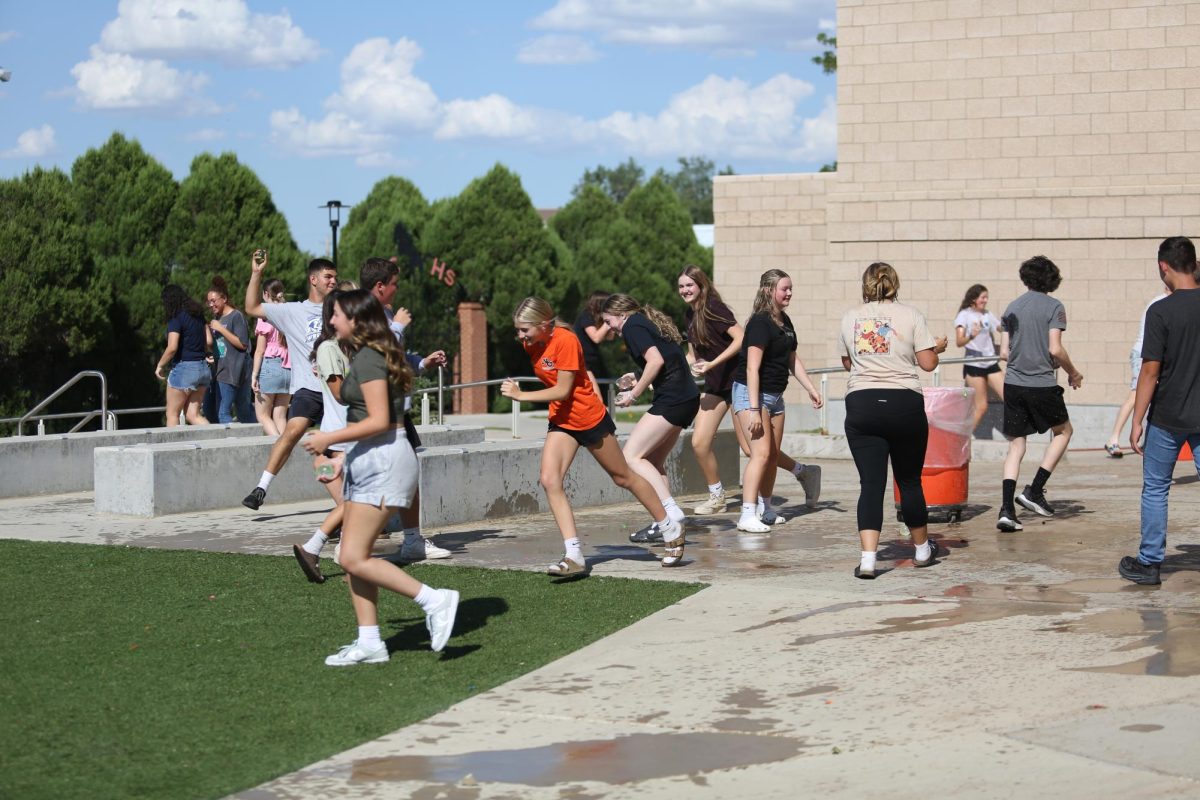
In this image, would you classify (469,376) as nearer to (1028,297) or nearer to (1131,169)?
(1131,169)

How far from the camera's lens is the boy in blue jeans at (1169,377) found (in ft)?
26.2

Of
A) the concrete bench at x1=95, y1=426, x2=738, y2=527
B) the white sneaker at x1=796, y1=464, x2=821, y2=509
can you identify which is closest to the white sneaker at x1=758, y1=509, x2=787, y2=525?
the white sneaker at x1=796, y1=464, x2=821, y2=509

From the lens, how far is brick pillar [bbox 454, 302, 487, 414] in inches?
1394

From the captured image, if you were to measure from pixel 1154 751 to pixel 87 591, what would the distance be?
5.84 m

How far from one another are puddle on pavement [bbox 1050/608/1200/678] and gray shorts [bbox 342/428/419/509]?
118 inches

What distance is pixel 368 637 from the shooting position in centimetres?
677

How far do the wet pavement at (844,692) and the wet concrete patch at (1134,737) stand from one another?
0.04 feet

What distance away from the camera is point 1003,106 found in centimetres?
2081

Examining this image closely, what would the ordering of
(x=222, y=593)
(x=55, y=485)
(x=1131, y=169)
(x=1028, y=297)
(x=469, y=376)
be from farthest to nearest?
(x=469, y=376)
(x=1131, y=169)
(x=55, y=485)
(x=1028, y=297)
(x=222, y=593)

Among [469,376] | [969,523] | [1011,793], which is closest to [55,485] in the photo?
[969,523]

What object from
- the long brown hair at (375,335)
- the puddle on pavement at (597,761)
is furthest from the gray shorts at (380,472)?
the puddle on pavement at (597,761)

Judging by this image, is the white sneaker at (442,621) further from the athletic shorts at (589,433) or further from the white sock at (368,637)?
the athletic shorts at (589,433)

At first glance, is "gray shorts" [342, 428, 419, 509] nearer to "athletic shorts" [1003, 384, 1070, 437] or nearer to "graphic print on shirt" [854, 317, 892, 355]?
"graphic print on shirt" [854, 317, 892, 355]

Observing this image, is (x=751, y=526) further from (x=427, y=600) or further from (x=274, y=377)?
(x=274, y=377)
